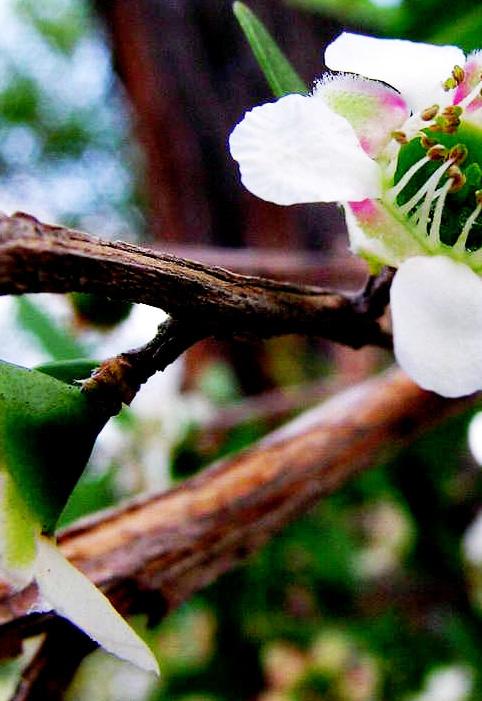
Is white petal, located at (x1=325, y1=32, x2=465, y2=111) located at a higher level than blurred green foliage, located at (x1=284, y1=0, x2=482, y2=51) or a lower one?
higher

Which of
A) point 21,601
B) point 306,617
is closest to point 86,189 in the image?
point 306,617

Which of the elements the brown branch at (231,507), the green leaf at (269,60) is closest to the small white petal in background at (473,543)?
the brown branch at (231,507)

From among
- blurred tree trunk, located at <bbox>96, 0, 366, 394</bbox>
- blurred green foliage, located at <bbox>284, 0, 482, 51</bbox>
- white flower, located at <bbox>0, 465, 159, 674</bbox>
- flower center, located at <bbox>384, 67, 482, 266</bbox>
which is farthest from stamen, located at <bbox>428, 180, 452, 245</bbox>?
blurred tree trunk, located at <bbox>96, 0, 366, 394</bbox>

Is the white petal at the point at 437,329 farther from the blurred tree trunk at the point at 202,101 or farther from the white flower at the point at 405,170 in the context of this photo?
the blurred tree trunk at the point at 202,101

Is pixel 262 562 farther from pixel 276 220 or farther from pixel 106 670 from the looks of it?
pixel 276 220

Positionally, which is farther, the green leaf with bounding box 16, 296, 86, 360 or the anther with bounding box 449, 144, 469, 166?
the green leaf with bounding box 16, 296, 86, 360

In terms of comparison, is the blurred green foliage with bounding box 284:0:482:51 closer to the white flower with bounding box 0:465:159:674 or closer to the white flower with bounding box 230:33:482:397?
the white flower with bounding box 230:33:482:397
